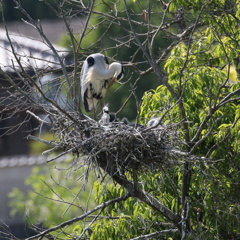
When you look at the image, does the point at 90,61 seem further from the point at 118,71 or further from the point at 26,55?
the point at 26,55

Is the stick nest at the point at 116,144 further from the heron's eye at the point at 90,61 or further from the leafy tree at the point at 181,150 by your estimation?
the heron's eye at the point at 90,61

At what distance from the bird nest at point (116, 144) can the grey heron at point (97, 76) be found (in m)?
2.09

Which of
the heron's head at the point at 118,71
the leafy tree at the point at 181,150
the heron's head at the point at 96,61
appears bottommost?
the leafy tree at the point at 181,150

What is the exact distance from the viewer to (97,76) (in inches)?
343

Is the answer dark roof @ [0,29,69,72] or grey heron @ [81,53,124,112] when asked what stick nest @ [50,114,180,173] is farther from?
grey heron @ [81,53,124,112]

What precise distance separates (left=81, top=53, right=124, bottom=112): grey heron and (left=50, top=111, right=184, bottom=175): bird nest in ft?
6.85

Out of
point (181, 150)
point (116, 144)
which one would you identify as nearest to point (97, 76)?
point (181, 150)

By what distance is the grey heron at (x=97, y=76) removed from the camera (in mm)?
8555

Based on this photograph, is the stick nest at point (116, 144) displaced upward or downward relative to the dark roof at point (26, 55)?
downward

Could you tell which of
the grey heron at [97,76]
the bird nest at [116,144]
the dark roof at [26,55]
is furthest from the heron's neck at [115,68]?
Result: the bird nest at [116,144]

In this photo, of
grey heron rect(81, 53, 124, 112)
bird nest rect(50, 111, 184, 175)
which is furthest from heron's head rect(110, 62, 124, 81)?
bird nest rect(50, 111, 184, 175)

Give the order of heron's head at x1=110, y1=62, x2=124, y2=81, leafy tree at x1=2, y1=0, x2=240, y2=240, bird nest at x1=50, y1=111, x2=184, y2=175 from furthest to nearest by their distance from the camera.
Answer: heron's head at x1=110, y1=62, x2=124, y2=81 → leafy tree at x1=2, y1=0, x2=240, y2=240 → bird nest at x1=50, y1=111, x2=184, y2=175

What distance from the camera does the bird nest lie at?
6203 millimetres

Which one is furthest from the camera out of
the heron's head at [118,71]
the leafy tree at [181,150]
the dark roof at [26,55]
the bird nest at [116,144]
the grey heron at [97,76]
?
the grey heron at [97,76]
